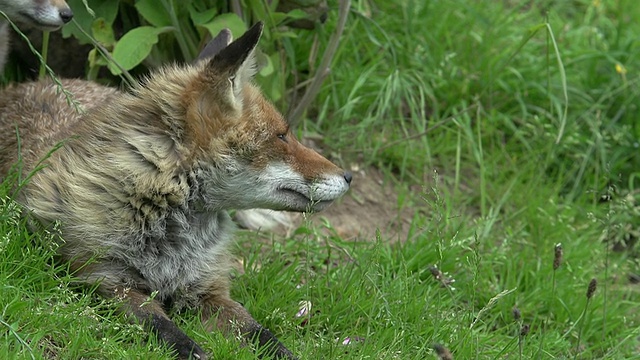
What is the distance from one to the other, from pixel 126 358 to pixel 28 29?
2.95 metres

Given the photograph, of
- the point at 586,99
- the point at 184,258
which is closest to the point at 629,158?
the point at 586,99

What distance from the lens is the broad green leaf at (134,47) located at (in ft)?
16.2

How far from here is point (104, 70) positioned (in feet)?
19.4

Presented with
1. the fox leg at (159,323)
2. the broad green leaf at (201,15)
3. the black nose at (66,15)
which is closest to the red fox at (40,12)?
the black nose at (66,15)

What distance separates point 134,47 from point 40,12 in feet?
1.64

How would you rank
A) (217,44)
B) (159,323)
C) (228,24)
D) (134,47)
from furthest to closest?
(228,24), (134,47), (217,44), (159,323)

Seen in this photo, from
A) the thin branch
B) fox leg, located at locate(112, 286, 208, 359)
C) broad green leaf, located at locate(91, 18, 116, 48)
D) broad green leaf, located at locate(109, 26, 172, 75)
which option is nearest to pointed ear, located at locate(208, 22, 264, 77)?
fox leg, located at locate(112, 286, 208, 359)

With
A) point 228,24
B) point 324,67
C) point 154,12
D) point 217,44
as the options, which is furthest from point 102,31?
point 324,67

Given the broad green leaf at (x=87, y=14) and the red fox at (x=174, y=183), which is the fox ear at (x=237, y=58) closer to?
the red fox at (x=174, y=183)

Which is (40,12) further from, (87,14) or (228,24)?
(228,24)

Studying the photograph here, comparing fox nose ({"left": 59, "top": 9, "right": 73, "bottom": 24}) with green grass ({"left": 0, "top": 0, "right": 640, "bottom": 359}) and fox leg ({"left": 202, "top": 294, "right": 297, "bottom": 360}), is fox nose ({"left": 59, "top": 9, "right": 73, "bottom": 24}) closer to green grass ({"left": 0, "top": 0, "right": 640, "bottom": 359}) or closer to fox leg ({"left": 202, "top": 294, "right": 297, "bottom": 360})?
green grass ({"left": 0, "top": 0, "right": 640, "bottom": 359})

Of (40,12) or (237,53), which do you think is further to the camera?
(40,12)

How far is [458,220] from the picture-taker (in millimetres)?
5691

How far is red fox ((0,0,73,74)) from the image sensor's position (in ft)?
16.0
